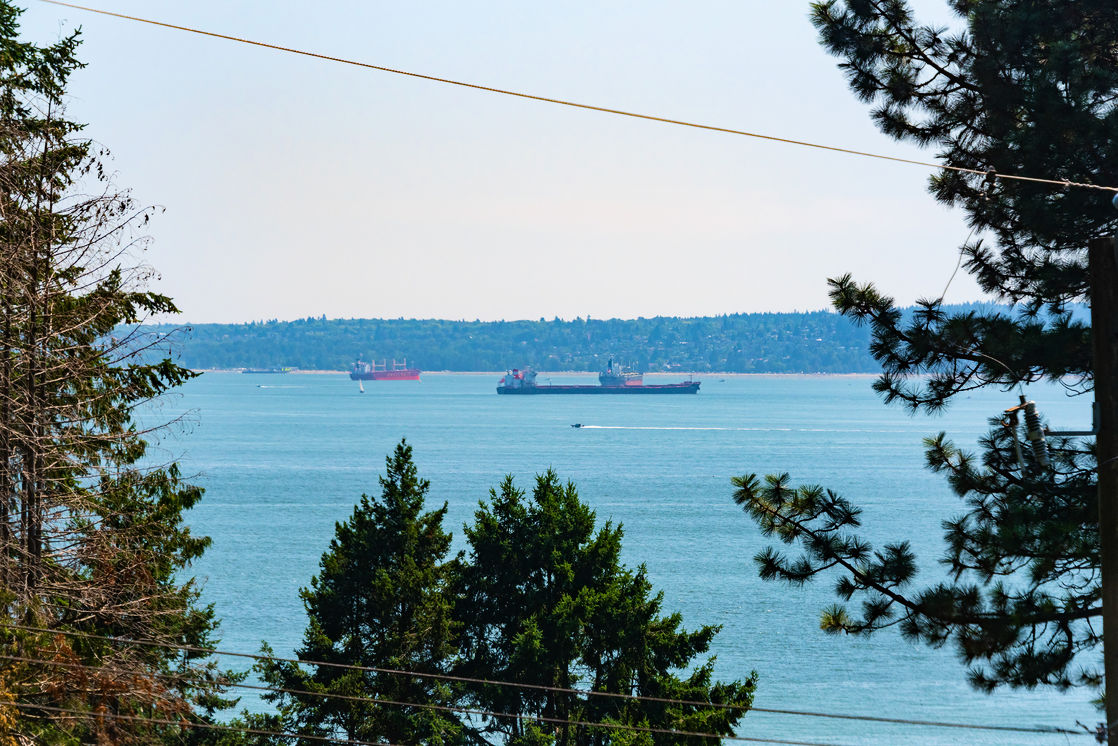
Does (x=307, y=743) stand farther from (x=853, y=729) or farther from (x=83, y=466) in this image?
(x=853, y=729)

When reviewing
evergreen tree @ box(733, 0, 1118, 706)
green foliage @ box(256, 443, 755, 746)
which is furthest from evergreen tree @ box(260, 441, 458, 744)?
evergreen tree @ box(733, 0, 1118, 706)

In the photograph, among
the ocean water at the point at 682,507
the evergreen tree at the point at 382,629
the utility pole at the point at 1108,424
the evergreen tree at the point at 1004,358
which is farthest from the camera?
the ocean water at the point at 682,507

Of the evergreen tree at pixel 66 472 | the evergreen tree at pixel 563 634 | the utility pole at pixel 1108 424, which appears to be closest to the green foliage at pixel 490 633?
the evergreen tree at pixel 563 634

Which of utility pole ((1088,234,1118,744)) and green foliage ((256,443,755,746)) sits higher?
utility pole ((1088,234,1118,744))

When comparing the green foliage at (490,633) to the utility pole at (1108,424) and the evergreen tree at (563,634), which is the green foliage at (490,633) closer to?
the evergreen tree at (563,634)

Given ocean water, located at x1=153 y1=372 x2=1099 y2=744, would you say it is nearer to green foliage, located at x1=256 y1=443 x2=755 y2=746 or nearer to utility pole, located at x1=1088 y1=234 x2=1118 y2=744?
green foliage, located at x1=256 y1=443 x2=755 y2=746

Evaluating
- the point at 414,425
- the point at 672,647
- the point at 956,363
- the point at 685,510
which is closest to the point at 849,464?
the point at 685,510

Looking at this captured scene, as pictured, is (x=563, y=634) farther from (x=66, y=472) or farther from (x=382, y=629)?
(x=66, y=472)

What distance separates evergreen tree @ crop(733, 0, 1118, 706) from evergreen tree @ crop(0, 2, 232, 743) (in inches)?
255

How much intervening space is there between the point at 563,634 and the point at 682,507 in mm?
49814

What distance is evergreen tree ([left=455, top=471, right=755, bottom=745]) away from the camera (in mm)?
20844

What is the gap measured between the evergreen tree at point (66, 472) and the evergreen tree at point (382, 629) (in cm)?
726

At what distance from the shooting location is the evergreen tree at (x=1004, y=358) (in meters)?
8.46

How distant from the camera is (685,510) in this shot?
7019cm
